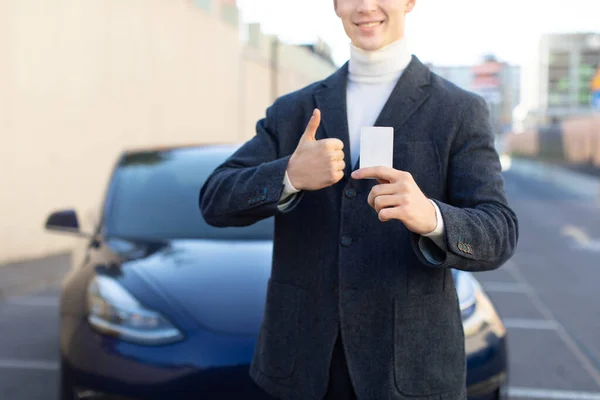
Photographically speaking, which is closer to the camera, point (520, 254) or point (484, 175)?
point (484, 175)

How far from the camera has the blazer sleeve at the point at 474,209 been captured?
4.88 feet

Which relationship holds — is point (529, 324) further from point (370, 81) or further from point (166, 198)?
point (370, 81)

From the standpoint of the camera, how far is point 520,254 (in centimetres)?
888

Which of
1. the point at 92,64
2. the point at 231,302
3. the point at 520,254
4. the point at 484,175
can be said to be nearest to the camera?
the point at 484,175

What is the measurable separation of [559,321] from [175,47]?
9.42 metres

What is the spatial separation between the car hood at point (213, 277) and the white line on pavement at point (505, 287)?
3856 mm

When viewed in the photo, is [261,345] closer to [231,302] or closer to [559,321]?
[231,302]

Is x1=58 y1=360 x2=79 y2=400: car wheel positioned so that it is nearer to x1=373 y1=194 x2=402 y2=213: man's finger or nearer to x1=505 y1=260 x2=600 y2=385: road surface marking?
x1=373 y1=194 x2=402 y2=213: man's finger

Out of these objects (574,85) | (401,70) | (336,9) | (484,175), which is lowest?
(484,175)

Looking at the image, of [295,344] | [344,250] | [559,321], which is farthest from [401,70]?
[559,321]

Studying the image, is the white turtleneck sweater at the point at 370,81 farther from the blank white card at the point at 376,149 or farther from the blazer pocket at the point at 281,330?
the blazer pocket at the point at 281,330

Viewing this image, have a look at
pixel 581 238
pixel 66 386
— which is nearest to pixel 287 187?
pixel 66 386

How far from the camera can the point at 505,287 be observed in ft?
23.0

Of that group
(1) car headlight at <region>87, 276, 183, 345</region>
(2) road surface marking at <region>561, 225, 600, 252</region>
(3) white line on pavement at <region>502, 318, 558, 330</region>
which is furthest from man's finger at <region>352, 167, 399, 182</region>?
(2) road surface marking at <region>561, 225, 600, 252</region>
